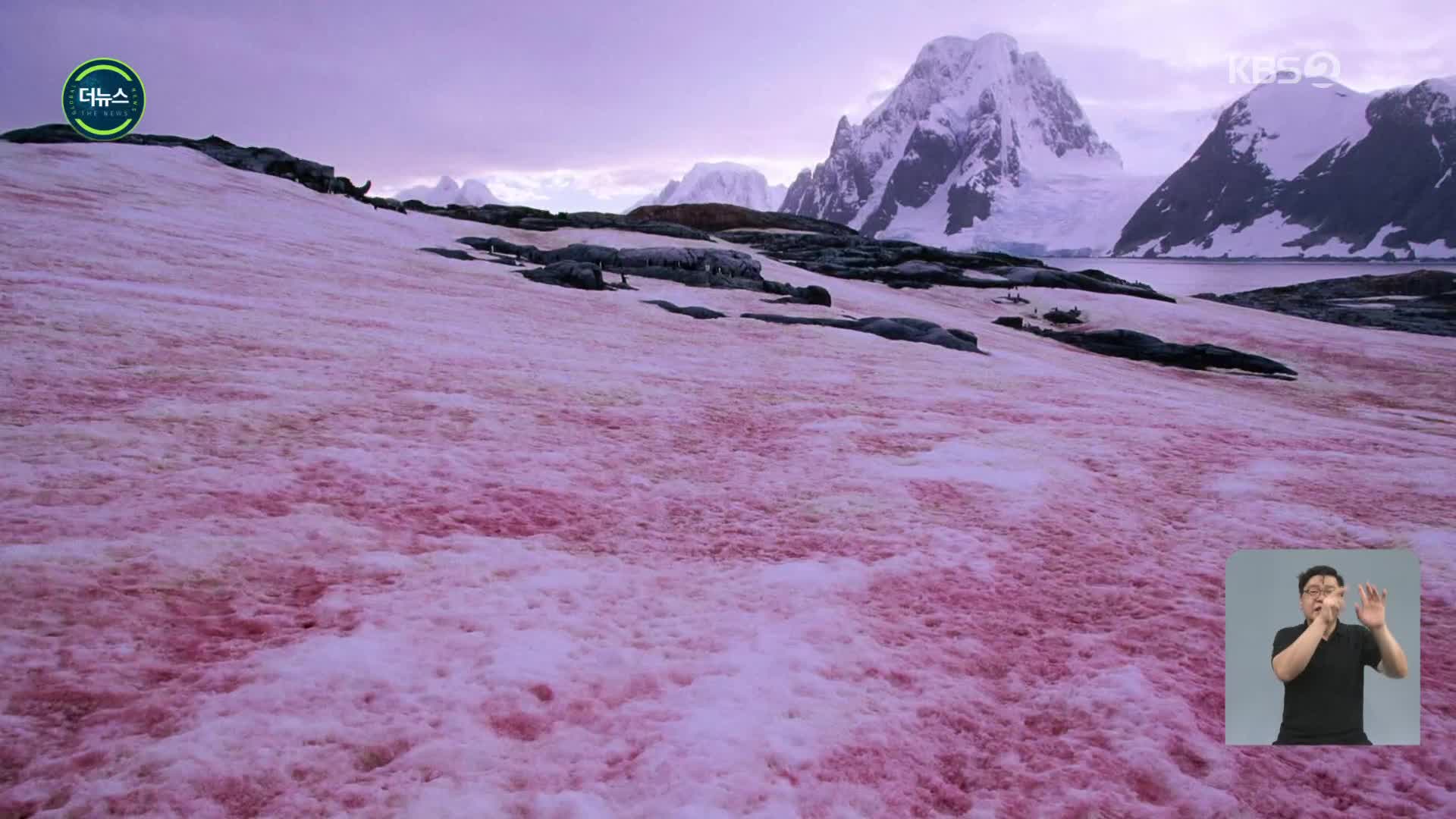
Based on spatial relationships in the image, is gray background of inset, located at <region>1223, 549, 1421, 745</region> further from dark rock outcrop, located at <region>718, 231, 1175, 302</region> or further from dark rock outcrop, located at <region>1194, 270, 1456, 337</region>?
dark rock outcrop, located at <region>1194, 270, 1456, 337</region>

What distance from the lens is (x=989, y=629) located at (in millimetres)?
4848

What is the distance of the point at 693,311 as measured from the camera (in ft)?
66.7

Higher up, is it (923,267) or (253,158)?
(253,158)

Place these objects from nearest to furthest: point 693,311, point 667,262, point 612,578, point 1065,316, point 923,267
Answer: point 612,578 < point 693,311 < point 667,262 < point 1065,316 < point 923,267

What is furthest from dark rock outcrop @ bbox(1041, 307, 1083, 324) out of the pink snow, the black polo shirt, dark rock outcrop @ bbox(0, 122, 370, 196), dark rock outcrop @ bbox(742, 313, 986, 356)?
dark rock outcrop @ bbox(0, 122, 370, 196)

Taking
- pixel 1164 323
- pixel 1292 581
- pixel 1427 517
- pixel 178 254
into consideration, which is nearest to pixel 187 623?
pixel 1292 581

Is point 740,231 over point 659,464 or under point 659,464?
over

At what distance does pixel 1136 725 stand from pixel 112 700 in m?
4.75

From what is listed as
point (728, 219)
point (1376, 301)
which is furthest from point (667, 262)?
point (1376, 301)

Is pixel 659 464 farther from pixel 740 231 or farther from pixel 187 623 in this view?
pixel 740 231

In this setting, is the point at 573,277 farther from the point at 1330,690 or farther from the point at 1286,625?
the point at 1330,690

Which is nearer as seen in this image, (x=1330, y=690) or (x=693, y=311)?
(x=1330, y=690)

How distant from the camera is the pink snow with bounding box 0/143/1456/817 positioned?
333cm

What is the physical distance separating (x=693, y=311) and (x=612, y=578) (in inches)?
612
